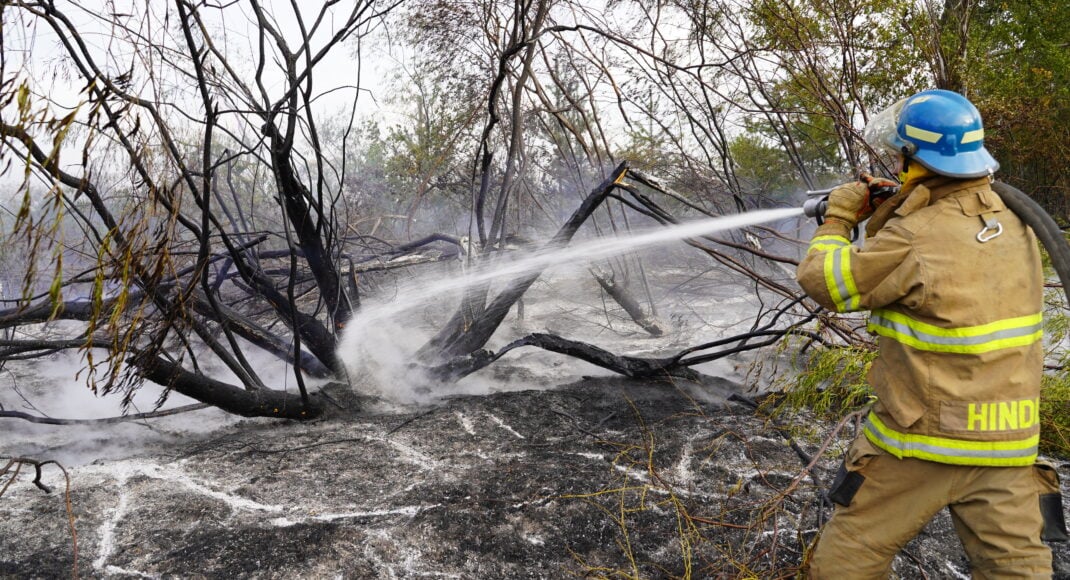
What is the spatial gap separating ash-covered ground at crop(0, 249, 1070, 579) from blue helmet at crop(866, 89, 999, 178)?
1.01 metres

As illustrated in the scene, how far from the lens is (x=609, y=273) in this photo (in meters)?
6.74

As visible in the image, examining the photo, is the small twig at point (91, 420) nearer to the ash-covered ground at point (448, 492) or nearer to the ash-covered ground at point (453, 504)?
the ash-covered ground at point (448, 492)

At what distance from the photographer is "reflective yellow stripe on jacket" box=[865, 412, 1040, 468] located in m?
1.74

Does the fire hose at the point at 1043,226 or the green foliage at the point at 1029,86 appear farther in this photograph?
the green foliage at the point at 1029,86

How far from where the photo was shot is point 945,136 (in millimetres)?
1856

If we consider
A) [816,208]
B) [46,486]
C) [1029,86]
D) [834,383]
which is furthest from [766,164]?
[46,486]

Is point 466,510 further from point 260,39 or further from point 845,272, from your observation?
point 260,39

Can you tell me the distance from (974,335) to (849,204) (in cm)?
57

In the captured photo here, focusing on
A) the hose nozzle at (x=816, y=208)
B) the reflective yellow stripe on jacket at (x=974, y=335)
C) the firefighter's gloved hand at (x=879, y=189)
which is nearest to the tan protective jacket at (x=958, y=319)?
the reflective yellow stripe on jacket at (x=974, y=335)

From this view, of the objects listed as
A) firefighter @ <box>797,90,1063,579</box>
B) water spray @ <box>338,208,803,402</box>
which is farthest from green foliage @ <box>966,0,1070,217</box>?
firefighter @ <box>797,90,1063,579</box>

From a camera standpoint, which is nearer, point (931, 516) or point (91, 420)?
point (931, 516)

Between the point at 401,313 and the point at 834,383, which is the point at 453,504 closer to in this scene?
the point at 834,383

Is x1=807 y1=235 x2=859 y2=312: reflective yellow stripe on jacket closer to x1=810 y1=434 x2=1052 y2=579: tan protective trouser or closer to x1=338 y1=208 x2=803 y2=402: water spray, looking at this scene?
x1=810 y1=434 x2=1052 y2=579: tan protective trouser

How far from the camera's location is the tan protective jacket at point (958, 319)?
174 cm
